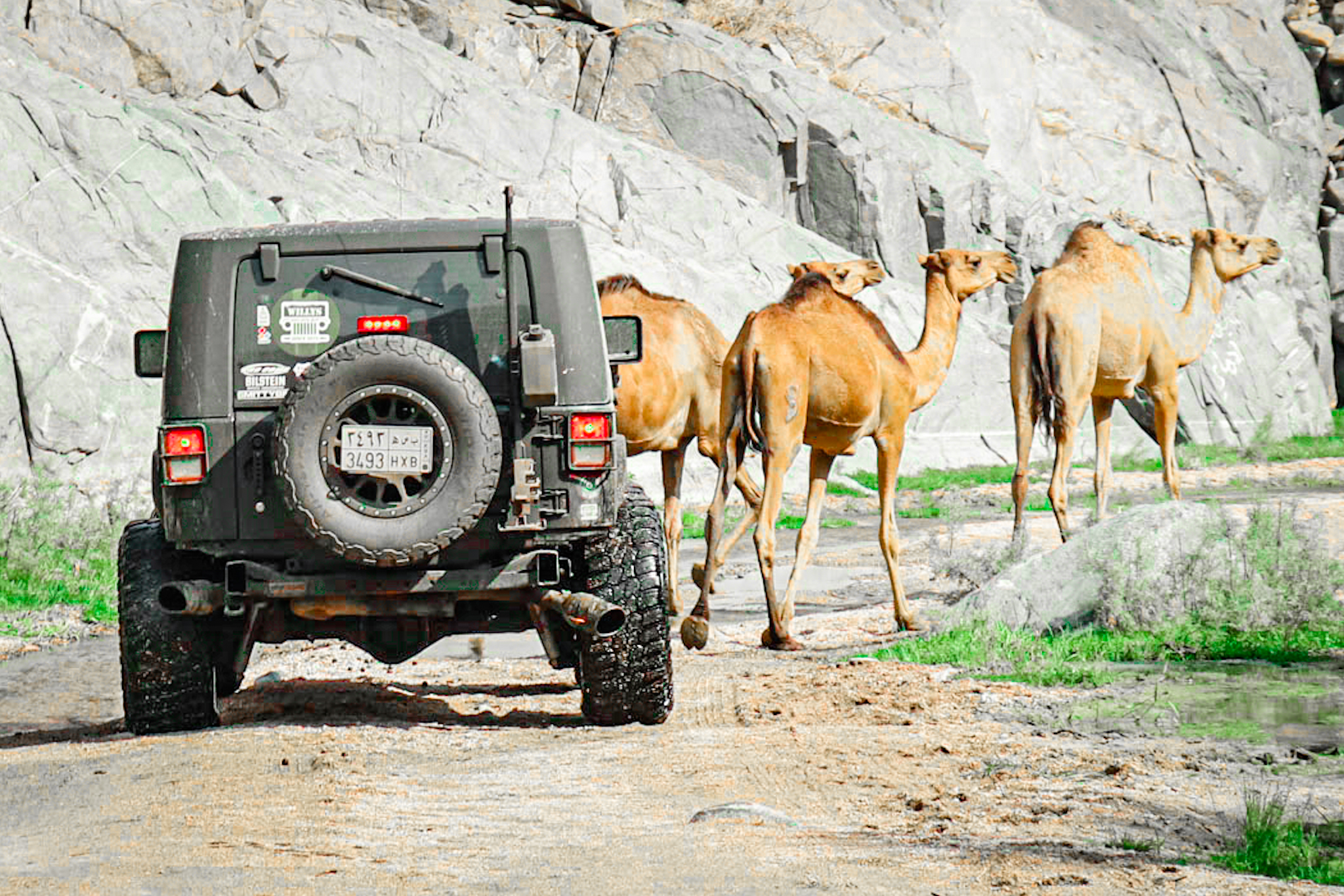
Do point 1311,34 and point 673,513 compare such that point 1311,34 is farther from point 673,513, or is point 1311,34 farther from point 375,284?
point 375,284

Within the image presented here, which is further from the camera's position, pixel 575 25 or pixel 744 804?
pixel 575 25

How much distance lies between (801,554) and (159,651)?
5247mm

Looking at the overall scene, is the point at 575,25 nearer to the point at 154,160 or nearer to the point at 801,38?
the point at 801,38

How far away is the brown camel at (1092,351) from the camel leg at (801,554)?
2.48 m

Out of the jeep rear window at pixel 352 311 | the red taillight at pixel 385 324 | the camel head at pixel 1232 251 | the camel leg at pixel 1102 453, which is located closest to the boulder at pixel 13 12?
the camel leg at pixel 1102 453

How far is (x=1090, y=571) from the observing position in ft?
35.1

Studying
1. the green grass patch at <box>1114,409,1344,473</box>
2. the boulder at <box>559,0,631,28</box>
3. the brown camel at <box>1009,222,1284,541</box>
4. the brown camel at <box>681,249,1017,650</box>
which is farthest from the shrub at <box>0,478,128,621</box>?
the boulder at <box>559,0,631,28</box>

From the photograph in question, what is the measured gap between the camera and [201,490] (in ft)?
23.9

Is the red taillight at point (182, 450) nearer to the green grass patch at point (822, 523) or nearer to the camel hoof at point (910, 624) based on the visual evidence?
the camel hoof at point (910, 624)

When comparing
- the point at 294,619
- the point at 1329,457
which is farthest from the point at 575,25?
the point at 294,619

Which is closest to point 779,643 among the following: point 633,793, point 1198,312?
point 633,793

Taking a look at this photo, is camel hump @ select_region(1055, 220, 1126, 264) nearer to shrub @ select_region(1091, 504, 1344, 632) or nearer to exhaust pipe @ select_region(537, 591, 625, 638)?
shrub @ select_region(1091, 504, 1344, 632)

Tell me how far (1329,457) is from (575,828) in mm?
A: 27159

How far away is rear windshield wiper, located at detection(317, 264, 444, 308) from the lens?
23.9 ft
